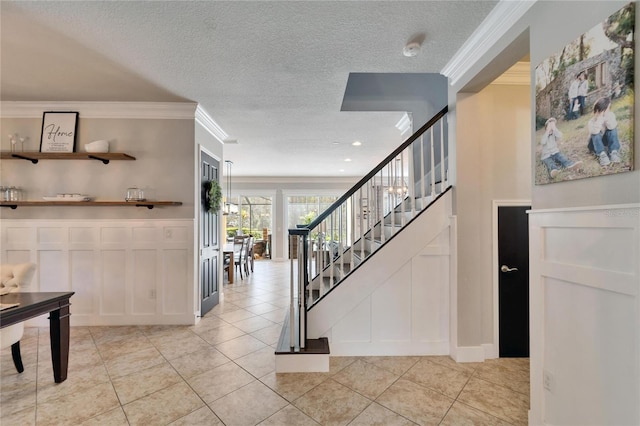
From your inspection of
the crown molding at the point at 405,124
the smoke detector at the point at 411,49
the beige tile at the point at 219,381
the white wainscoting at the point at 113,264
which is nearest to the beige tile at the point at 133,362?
the beige tile at the point at 219,381

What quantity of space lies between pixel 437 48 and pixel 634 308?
2.11 metres

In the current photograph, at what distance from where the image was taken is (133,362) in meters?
2.49

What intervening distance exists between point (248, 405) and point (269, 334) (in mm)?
1210

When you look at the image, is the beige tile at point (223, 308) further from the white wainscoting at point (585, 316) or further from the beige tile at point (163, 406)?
the white wainscoting at point (585, 316)

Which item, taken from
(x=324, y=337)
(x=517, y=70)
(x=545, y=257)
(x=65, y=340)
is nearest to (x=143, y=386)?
(x=65, y=340)

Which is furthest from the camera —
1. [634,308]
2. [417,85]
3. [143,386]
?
[417,85]

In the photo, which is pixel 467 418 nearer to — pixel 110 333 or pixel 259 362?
pixel 259 362

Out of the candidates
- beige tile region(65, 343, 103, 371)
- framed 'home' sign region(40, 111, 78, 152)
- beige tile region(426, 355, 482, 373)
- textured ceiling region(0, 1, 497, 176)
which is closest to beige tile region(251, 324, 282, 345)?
beige tile region(65, 343, 103, 371)

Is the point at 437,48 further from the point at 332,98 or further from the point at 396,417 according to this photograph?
the point at 396,417

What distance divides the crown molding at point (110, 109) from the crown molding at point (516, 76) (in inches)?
132

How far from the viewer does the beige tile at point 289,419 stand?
173cm

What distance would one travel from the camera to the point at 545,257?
1.50m

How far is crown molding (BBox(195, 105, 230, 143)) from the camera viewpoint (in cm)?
344

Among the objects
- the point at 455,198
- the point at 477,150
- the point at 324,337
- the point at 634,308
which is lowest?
the point at 324,337
